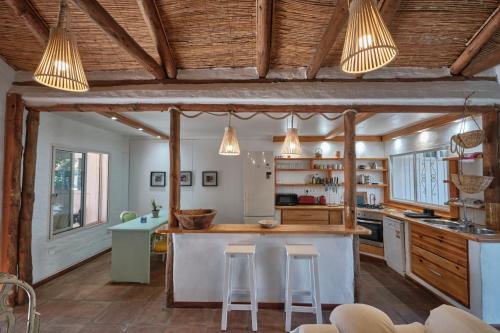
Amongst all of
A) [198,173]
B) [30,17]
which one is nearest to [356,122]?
[198,173]

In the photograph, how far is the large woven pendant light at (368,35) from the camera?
1.02m

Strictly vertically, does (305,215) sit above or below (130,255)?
above

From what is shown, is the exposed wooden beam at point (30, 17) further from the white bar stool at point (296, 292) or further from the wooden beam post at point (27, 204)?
the white bar stool at point (296, 292)

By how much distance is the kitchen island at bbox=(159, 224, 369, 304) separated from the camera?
278 cm

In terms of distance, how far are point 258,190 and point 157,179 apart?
2.58 m

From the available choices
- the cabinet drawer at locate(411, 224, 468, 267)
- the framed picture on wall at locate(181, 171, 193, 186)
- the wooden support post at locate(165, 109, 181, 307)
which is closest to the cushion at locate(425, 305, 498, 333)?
the cabinet drawer at locate(411, 224, 468, 267)

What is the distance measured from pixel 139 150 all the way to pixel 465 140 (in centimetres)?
600

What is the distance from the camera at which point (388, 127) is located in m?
4.48

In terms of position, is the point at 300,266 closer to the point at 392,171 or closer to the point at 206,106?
the point at 206,106

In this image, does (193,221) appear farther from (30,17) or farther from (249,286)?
(30,17)

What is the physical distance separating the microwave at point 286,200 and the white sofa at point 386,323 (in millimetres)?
4004

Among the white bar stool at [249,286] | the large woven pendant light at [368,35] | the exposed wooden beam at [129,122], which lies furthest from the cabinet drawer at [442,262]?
the exposed wooden beam at [129,122]

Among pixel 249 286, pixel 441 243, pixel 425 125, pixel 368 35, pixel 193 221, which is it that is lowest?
pixel 249 286

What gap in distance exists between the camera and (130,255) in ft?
11.1
